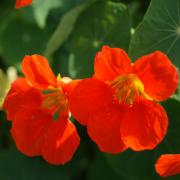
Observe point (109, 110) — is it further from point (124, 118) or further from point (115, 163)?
point (115, 163)

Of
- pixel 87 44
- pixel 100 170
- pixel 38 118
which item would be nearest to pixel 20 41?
pixel 87 44

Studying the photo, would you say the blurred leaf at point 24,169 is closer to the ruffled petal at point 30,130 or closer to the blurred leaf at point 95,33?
the blurred leaf at point 95,33

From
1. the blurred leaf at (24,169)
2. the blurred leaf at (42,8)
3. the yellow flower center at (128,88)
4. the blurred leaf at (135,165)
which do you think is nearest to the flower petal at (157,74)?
the yellow flower center at (128,88)

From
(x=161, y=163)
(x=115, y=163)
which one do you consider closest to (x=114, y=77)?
(x=161, y=163)

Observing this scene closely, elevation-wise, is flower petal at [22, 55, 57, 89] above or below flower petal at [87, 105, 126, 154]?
above

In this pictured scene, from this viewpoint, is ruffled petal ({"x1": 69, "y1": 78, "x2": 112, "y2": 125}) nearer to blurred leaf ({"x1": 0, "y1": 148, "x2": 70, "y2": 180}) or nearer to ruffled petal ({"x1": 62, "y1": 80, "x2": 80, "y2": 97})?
ruffled petal ({"x1": 62, "y1": 80, "x2": 80, "y2": 97})

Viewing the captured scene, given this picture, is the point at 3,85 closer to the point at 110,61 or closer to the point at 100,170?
the point at 100,170

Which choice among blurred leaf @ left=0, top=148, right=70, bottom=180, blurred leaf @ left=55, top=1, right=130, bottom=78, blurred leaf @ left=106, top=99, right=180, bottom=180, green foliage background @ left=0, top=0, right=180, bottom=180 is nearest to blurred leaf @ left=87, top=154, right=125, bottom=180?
green foliage background @ left=0, top=0, right=180, bottom=180
